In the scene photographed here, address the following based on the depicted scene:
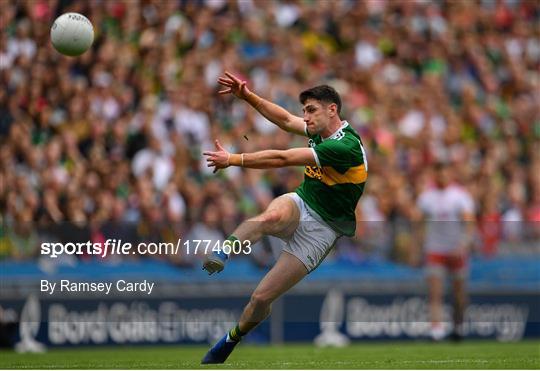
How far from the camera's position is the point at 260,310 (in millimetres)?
11648

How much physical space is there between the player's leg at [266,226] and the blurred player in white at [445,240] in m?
7.34

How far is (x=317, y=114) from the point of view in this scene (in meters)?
11.8

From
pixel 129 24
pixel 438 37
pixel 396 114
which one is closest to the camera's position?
pixel 129 24

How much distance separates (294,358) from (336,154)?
130 inches

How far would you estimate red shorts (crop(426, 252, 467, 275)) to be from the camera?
19.0 m

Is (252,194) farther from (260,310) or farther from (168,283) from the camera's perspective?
(260,310)

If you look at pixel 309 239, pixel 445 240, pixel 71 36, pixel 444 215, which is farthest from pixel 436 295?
pixel 71 36

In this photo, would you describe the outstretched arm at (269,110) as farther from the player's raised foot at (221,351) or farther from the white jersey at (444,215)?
the white jersey at (444,215)

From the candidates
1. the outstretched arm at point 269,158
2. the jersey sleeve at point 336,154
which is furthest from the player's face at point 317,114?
the outstretched arm at point 269,158

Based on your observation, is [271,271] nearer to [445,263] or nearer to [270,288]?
[270,288]

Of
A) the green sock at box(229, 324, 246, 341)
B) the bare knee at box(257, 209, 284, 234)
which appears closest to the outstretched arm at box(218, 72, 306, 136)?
the bare knee at box(257, 209, 284, 234)

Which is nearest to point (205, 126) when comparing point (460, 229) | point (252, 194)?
point (252, 194)

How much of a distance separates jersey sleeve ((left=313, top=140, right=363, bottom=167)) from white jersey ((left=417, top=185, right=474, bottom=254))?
7.57 meters

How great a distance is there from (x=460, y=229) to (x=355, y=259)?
174 cm
